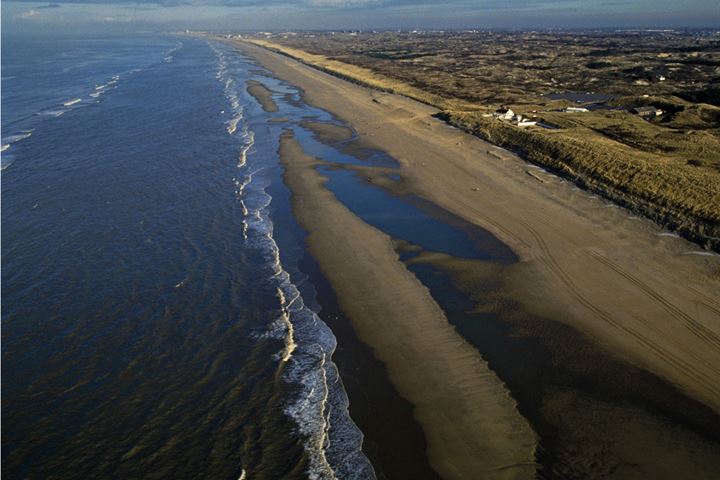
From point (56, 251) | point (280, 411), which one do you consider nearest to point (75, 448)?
point (280, 411)

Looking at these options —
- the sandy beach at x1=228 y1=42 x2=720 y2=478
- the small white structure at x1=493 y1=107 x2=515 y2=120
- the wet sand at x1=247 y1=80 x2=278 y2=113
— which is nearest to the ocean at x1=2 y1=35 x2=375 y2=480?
the sandy beach at x1=228 y1=42 x2=720 y2=478

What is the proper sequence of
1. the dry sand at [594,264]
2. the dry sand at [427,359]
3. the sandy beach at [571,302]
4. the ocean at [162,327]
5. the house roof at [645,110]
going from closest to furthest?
1. the dry sand at [427,359]
2. the ocean at [162,327]
3. the sandy beach at [571,302]
4. the dry sand at [594,264]
5. the house roof at [645,110]

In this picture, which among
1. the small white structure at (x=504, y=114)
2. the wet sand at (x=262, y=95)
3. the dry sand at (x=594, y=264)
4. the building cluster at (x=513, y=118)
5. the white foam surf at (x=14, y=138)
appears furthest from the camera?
the wet sand at (x=262, y=95)

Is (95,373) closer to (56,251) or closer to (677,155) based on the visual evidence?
(56,251)

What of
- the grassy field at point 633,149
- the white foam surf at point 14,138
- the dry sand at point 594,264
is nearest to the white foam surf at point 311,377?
the dry sand at point 594,264

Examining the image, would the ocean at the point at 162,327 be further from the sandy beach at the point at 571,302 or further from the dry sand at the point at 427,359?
the sandy beach at the point at 571,302
